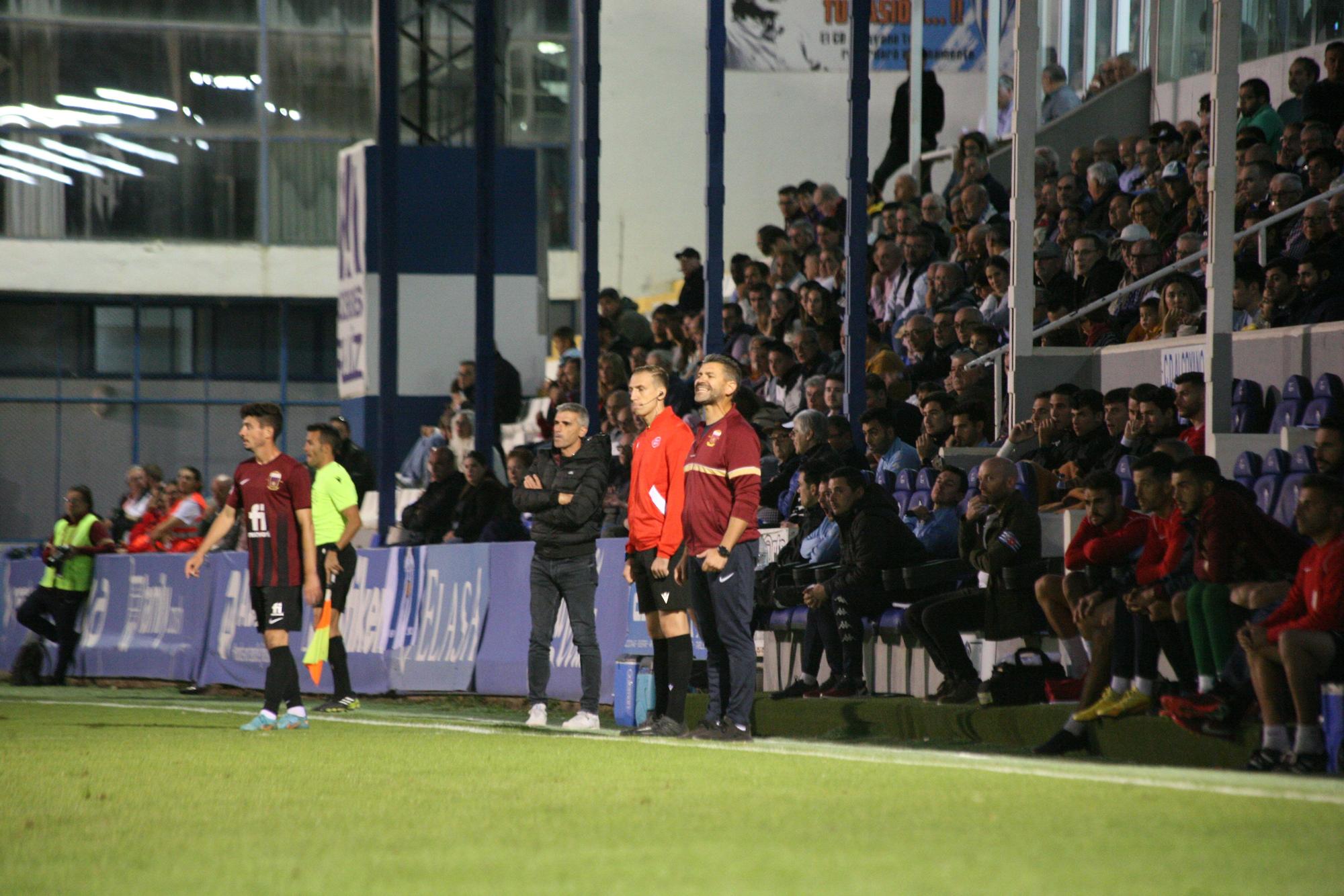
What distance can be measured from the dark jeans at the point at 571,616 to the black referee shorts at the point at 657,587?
110 cm

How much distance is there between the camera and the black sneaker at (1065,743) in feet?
29.7

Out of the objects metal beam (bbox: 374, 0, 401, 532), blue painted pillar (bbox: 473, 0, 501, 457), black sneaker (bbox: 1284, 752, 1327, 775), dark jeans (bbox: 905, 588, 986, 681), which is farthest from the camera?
metal beam (bbox: 374, 0, 401, 532)

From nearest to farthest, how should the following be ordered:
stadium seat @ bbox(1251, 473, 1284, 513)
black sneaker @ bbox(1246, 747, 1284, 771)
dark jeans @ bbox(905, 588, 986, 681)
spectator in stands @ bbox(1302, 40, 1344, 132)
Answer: black sneaker @ bbox(1246, 747, 1284, 771) < stadium seat @ bbox(1251, 473, 1284, 513) < dark jeans @ bbox(905, 588, 986, 681) < spectator in stands @ bbox(1302, 40, 1344, 132)

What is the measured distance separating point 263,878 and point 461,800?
1.83 metres

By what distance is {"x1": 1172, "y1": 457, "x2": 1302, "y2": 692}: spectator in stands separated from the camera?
848 cm

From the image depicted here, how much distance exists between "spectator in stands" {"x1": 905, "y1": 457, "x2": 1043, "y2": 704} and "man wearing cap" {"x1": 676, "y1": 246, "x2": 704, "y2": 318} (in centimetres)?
1198

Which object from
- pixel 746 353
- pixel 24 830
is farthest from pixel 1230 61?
pixel 746 353

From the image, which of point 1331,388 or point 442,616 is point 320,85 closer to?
point 442,616

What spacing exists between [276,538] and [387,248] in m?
8.74

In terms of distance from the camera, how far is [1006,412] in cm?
1534

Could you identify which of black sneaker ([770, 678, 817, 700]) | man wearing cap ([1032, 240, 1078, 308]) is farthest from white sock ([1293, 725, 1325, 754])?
man wearing cap ([1032, 240, 1078, 308])

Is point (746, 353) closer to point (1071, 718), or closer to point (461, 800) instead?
point (1071, 718)

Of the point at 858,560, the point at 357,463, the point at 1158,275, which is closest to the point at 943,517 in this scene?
the point at 858,560

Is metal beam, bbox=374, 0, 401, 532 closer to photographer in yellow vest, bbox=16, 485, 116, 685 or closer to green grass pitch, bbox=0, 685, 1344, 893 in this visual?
photographer in yellow vest, bbox=16, 485, 116, 685
